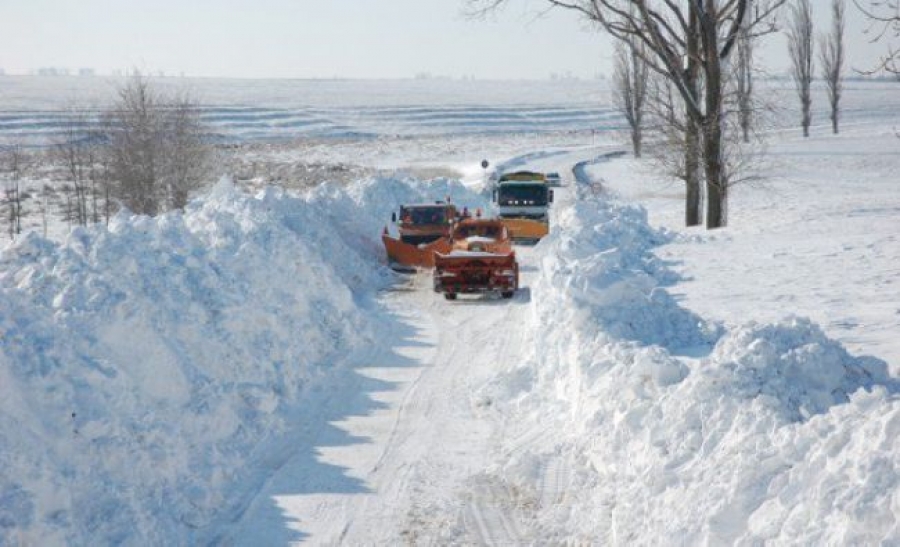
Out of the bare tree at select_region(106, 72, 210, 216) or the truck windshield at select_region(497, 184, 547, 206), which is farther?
the truck windshield at select_region(497, 184, 547, 206)

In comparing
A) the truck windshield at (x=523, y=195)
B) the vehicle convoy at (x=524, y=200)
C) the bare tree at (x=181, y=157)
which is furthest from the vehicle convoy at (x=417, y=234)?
the bare tree at (x=181, y=157)

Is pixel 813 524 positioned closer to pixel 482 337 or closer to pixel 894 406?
pixel 894 406

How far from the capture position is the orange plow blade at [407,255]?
25.5 meters

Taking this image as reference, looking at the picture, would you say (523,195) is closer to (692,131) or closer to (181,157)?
(692,131)

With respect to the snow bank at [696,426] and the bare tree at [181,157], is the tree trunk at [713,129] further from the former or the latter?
the bare tree at [181,157]

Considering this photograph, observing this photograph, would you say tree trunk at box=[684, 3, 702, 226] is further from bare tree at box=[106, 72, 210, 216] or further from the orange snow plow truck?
bare tree at box=[106, 72, 210, 216]

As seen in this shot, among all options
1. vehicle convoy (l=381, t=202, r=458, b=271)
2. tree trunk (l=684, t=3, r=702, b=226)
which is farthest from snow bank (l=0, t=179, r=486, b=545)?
tree trunk (l=684, t=3, r=702, b=226)

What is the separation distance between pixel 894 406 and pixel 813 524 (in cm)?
98

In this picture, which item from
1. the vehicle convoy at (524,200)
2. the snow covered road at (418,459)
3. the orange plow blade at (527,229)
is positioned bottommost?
the snow covered road at (418,459)

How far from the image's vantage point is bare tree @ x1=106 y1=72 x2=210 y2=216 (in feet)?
107

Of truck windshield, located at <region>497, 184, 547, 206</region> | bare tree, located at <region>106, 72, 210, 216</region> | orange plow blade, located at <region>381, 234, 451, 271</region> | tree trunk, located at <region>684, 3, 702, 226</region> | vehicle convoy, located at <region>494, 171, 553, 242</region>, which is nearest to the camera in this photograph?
tree trunk, located at <region>684, 3, 702, 226</region>

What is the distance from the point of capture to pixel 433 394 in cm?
1367

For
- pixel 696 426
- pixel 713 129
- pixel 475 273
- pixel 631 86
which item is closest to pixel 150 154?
pixel 475 273

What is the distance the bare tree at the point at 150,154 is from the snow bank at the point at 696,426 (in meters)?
22.5
